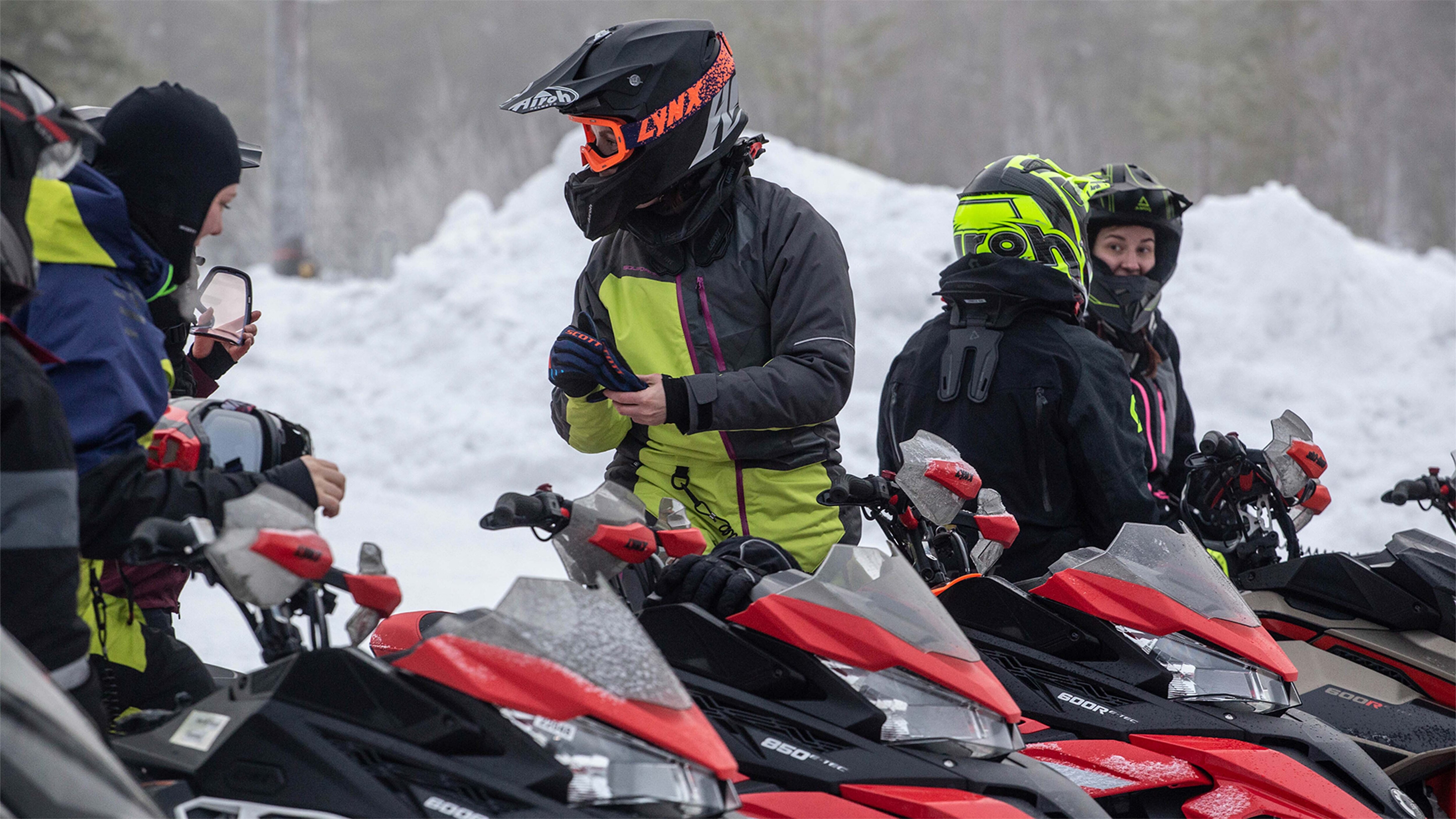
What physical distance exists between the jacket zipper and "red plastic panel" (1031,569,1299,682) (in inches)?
22.0

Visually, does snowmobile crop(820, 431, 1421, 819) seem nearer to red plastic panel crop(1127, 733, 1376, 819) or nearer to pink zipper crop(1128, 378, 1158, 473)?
red plastic panel crop(1127, 733, 1376, 819)

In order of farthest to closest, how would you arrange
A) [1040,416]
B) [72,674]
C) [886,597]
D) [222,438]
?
[1040,416], [886,597], [222,438], [72,674]

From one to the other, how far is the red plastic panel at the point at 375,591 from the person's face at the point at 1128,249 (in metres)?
3.35

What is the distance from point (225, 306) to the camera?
3.48 meters

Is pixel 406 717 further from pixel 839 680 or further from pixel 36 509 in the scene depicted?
pixel 839 680

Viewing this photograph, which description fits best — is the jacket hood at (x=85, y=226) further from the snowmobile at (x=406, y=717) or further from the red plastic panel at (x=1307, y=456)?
the red plastic panel at (x=1307, y=456)

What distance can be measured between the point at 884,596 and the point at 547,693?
2.62 ft

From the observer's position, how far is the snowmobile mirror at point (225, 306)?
11.4ft

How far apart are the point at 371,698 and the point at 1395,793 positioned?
2.46m

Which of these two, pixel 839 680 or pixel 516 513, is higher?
pixel 516 513

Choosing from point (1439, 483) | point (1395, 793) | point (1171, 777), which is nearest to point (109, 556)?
point (1171, 777)

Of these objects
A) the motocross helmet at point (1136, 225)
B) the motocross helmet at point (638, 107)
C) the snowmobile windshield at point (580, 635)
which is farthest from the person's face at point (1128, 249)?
the snowmobile windshield at point (580, 635)

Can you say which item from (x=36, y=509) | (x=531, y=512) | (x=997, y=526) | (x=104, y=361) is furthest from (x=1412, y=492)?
(x=36, y=509)

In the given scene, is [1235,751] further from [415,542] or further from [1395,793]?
[415,542]
